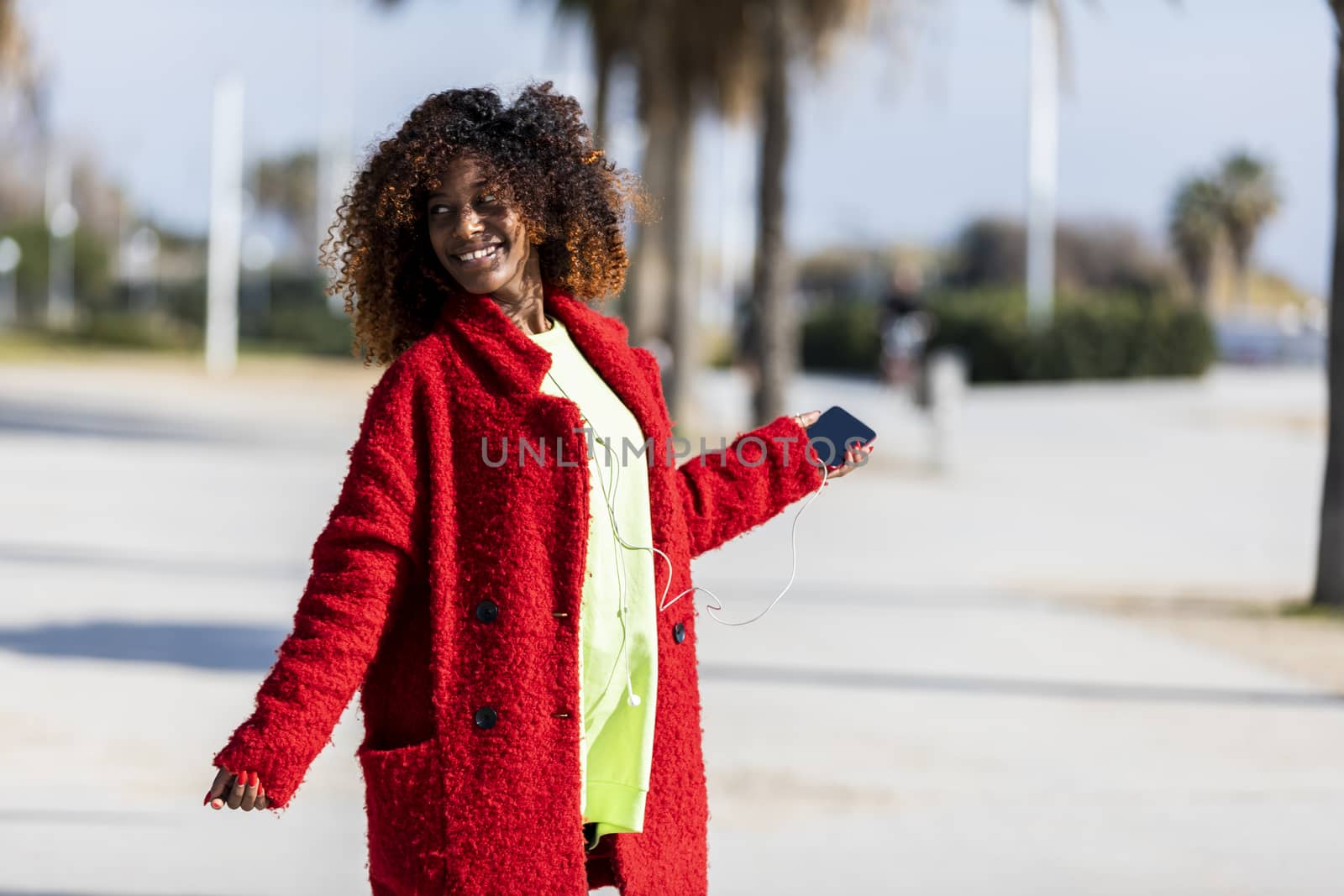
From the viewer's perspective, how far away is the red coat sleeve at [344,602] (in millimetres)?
2420

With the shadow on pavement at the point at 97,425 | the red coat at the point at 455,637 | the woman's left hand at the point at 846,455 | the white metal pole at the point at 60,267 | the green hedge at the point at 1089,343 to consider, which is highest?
the white metal pole at the point at 60,267

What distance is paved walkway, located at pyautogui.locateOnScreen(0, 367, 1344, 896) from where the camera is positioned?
15.4 feet

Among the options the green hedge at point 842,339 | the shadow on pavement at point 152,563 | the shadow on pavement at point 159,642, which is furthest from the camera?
A: the green hedge at point 842,339

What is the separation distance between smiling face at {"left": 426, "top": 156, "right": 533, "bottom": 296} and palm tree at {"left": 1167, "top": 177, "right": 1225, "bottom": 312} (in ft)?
215

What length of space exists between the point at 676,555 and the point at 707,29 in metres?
16.3

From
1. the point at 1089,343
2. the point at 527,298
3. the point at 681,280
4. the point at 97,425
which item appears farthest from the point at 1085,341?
the point at 527,298

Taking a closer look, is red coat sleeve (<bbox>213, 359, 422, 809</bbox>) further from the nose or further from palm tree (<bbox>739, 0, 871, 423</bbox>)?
palm tree (<bbox>739, 0, 871, 423</bbox>)

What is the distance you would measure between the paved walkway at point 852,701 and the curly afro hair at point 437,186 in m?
2.09

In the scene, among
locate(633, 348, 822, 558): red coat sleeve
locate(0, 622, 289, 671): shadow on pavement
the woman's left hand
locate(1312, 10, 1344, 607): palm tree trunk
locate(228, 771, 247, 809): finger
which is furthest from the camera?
locate(1312, 10, 1344, 607): palm tree trunk

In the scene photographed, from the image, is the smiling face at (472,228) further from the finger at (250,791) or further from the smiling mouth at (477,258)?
the finger at (250,791)

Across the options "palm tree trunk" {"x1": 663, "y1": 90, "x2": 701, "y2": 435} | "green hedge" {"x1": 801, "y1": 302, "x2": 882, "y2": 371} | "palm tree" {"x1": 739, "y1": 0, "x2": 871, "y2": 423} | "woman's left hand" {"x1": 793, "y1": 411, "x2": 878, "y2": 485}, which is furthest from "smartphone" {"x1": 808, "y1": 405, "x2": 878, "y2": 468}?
"green hedge" {"x1": 801, "y1": 302, "x2": 882, "y2": 371}

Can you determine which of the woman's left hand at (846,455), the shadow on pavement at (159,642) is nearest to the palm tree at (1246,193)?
the shadow on pavement at (159,642)

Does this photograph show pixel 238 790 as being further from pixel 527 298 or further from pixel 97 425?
pixel 97 425

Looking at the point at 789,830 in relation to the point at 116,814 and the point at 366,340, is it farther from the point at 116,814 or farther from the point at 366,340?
the point at 366,340
